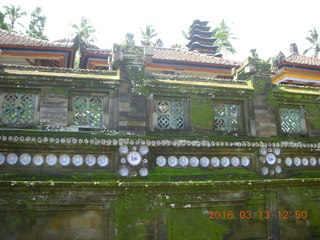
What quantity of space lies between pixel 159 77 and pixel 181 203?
3593 mm

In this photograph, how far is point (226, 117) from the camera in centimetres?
839

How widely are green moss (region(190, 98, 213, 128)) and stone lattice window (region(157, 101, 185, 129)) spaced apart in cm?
32

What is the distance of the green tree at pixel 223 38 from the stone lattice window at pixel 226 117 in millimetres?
35766

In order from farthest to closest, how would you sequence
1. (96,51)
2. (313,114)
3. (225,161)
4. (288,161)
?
(96,51) < (313,114) < (288,161) < (225,161)

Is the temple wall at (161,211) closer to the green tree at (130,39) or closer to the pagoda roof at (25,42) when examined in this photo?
the green tree at (130,39)

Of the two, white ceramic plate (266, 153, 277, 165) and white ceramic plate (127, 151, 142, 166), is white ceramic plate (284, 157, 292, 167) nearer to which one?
white ceramic plate (266, 153, 277, 165)

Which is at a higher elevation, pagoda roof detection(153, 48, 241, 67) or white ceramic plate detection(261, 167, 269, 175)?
pagoda roof detection(153, 48, 241, 67)

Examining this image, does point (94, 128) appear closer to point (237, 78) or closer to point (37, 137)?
point (37, 137)

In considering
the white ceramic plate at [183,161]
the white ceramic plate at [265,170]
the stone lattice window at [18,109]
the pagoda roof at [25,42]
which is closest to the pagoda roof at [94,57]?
the pagoda roof at [25,42]

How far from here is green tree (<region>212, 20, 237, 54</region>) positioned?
41.9 metres

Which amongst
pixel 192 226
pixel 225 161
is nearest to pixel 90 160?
pixel 192 226

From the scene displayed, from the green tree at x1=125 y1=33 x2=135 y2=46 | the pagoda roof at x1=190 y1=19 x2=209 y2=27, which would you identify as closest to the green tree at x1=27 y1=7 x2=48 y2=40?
the pagoda roof at x1=190 y1=19 x2=209 y2=27

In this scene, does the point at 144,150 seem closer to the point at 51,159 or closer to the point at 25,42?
the point at 51,159

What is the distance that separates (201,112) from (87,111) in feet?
10.4
